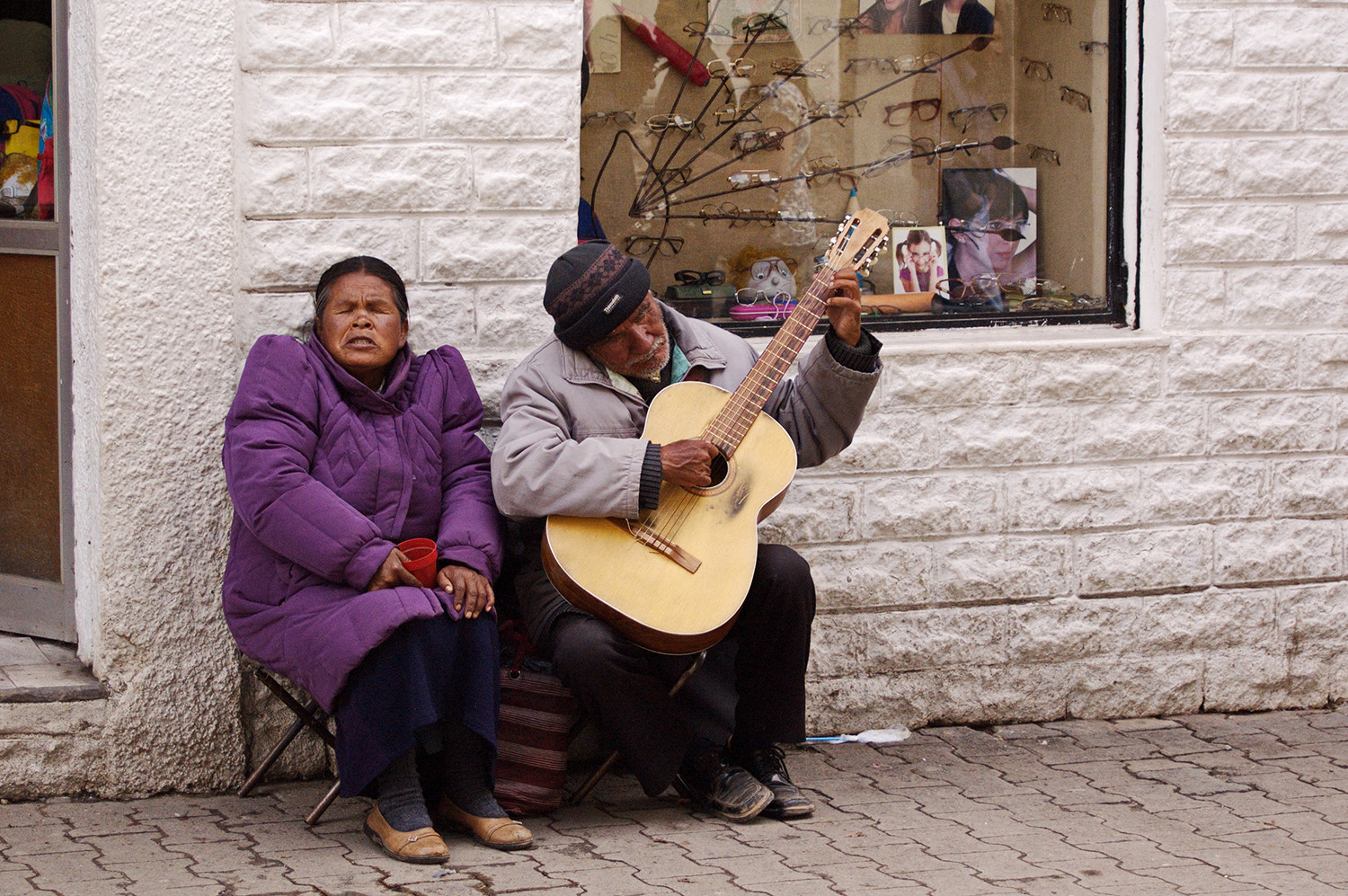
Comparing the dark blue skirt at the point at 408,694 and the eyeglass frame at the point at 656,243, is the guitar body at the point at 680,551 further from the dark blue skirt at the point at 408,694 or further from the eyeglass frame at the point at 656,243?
the eyeglass frame at the point at 656,243

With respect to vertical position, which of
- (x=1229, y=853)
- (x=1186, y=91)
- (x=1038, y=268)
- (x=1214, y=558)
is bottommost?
(x=1229, y=853)

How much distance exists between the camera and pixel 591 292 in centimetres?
389

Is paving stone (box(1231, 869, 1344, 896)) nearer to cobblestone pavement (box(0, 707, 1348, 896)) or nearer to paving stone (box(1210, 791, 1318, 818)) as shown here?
cobblestone pavement (box(0, 707, 1348, 896))

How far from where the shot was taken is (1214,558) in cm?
488

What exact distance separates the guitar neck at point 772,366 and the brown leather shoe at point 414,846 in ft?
3.94

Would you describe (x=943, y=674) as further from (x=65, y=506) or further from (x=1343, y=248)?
Answer: (x=65, y=506)

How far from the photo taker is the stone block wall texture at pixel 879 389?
13.4 ft

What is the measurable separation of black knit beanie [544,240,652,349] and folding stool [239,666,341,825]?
3.81ft

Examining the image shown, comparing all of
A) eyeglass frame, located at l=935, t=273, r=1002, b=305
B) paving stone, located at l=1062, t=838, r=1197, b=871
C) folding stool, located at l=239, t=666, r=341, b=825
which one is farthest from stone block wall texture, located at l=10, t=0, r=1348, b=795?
paving stone, located at l=1062, t=838, r=1197, b=871

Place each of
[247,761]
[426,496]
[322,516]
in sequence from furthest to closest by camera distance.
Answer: [247,761], [426,496], [322,516]

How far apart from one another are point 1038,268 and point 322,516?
2.68 metres

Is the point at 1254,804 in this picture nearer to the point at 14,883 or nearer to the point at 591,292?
the point at 591,292

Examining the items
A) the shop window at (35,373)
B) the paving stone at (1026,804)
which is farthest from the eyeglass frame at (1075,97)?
the shop window at (35,373)

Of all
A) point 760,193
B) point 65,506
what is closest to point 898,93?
point 760,193
